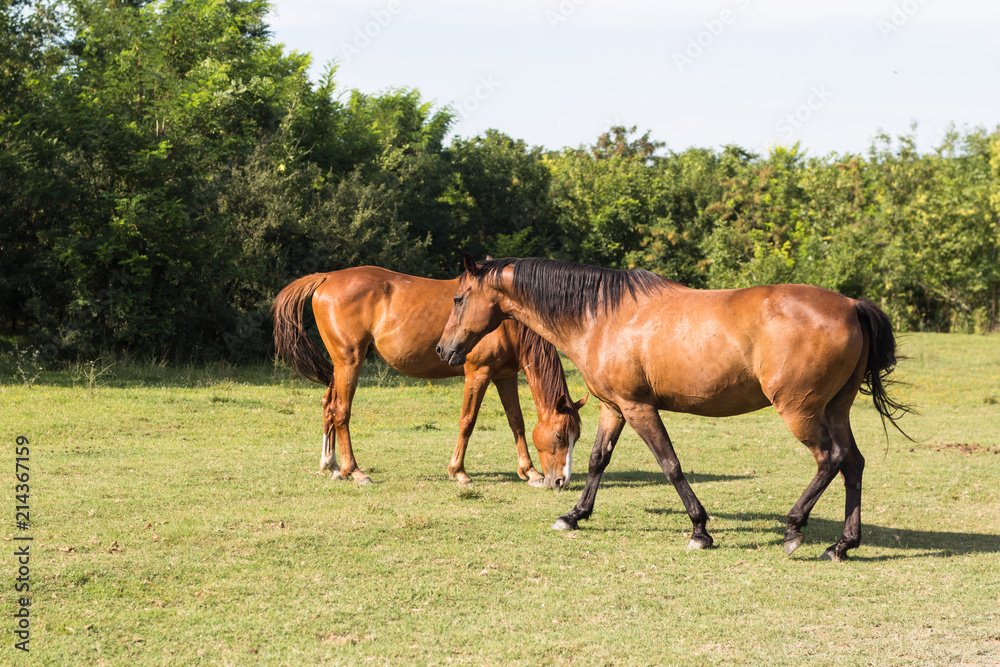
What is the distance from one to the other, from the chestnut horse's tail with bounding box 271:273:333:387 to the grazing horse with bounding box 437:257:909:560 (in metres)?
3.17

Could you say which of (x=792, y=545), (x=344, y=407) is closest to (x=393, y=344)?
(x=344, y=407)

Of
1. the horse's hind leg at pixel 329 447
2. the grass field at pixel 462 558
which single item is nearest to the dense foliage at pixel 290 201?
the grass field at pixel 462 558

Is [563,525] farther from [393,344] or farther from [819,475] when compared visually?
[393,344]

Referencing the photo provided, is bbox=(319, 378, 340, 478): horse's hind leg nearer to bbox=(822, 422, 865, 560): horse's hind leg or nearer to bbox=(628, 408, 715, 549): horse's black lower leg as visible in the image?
bbox=(628, 408, 715, 549): horse's black lower leg

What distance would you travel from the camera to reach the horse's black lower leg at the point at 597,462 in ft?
23.8

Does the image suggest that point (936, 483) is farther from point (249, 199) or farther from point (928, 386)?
point (249, 199)

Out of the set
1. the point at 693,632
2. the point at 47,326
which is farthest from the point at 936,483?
the point at 47,326

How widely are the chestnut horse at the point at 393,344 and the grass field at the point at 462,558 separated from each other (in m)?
0.52

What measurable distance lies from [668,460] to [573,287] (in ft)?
5.22

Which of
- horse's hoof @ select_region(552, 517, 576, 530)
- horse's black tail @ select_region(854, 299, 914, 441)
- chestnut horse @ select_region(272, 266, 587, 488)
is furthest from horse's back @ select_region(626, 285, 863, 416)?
chestnut horse @ select_region(272, 266, 587, 488)

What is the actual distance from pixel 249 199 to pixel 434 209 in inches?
398

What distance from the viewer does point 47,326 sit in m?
18.6

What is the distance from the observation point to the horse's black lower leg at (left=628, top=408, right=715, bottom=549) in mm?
6738

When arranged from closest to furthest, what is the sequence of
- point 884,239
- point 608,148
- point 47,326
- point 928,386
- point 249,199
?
point 47,326 < point 928,386 < point 249,199 < point 884,239 < point 608,148
